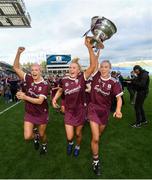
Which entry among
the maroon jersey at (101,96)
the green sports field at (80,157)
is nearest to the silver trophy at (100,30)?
the maroon jersey at (101,96)

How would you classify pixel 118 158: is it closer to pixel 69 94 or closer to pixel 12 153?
pixel 69 94

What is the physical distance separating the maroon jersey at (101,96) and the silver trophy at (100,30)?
0.71m

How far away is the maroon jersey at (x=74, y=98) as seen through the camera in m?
6.79

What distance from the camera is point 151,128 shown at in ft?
34.6

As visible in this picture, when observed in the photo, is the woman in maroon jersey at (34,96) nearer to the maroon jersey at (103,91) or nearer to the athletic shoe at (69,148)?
the athletic shoe at (69,148)

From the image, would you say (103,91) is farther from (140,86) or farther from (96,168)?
(140,86)

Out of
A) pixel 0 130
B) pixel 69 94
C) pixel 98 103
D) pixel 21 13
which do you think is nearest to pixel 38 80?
pixel 69 94

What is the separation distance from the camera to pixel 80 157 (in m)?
7.40

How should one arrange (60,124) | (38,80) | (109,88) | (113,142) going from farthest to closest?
(60,124)
(113,142)
(38,80)
(109,88)

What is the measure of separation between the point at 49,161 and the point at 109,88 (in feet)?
6.93

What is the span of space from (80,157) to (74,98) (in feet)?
4.85

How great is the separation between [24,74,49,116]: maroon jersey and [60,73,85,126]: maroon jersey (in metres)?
0.41

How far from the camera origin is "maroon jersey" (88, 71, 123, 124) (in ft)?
21.1

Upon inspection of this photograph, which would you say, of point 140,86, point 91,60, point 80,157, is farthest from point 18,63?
point 140,86
